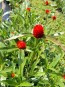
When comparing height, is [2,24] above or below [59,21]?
above

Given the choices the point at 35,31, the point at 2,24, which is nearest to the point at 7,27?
the point at 2,24

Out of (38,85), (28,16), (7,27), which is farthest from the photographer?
(28,16)

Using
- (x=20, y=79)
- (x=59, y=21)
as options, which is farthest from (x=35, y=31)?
(x=59, y=21)

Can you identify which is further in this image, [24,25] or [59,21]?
[59,21]

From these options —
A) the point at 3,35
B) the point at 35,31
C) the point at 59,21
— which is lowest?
the point at 59,21

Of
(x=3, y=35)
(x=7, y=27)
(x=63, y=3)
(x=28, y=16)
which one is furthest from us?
(x=63, y=3)

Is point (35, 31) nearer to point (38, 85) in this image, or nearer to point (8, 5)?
point (38, 85)

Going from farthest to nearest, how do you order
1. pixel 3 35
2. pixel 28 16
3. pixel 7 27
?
pixel 28 16, pixel 7 27, pixel 3 35

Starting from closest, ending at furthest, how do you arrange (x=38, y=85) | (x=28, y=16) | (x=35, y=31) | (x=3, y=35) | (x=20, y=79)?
(x=35, y=31) < (x=20, y=79) < (x=38, y=85) < (x=3, y=35) < (x=28, y=16)

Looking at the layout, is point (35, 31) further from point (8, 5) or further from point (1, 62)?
point (8, 5)
